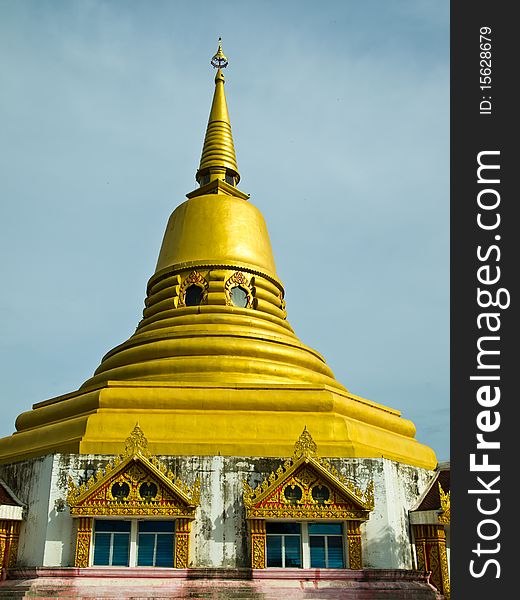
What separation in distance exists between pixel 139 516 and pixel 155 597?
1.56m

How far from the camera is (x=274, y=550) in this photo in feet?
49.2

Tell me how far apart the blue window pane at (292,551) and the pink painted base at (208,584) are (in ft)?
0.84

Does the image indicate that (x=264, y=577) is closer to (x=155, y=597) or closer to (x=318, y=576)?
(x=318, y=576)

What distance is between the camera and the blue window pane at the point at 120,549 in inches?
579

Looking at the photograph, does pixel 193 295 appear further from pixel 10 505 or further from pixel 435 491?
pixel 435 491

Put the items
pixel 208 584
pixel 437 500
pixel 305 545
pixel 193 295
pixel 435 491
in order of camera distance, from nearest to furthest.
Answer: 1. pixel 208 584
2. pixel 305 545
3. pixel 437 500
4. pixel 435 491
5. pixel 193 295

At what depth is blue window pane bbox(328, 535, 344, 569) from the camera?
15.0 metres

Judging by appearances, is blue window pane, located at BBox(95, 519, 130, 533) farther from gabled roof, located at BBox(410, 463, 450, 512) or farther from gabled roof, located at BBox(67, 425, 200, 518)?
gabled roof, located at BBox(410, 463, 450, 512)

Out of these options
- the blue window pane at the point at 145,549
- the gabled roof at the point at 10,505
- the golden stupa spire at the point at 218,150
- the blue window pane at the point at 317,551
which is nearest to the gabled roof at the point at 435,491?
the blue window pane at the point at 317,551

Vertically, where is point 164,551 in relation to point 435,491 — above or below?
below

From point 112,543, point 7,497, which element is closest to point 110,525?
point 112,543

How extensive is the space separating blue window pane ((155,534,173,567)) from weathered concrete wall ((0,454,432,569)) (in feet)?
1.51

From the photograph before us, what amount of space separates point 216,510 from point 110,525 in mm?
2163

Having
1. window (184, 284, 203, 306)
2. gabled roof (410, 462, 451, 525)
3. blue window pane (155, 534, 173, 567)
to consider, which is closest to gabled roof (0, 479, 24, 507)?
blue window pane (155, 534, 173, 567)
